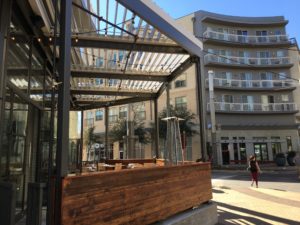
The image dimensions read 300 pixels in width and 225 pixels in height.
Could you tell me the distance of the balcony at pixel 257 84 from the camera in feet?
147

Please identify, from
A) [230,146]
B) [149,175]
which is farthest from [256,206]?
[230,146]

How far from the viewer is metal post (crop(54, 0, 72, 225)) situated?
4.17m

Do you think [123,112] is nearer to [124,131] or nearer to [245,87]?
[124,131]

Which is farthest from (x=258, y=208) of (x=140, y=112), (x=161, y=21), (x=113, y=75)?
(x=140, y=112)

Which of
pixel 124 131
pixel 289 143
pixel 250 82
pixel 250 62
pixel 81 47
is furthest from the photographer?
pixel 250 62

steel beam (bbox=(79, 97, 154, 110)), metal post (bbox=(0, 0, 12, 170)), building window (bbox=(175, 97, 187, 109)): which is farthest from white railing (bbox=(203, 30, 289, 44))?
metal post (bbox=(0, 0, 12, 170))

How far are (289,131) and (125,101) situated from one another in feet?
117

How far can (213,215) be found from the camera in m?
8.69

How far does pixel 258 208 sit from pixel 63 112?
28.1 feet

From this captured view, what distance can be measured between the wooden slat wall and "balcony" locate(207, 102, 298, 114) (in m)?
36.5

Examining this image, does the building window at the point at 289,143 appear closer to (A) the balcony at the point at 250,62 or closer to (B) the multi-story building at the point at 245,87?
(B) the multi-story building at the point at 245,87

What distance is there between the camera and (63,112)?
168 inches

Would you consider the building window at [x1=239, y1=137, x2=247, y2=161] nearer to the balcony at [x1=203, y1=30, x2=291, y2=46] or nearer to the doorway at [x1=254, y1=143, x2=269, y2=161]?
the doorway at [x1=254, y1=143, x2=269, y2=161]

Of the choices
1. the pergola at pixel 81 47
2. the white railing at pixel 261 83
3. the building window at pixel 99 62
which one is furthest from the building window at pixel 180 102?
the building window at pixel 99 62
